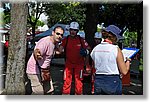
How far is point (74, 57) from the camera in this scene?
17.5 feet

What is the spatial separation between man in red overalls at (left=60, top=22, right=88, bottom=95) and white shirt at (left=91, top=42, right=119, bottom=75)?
1.30 m

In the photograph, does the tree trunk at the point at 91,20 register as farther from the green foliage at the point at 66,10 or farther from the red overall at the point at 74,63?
the red overall at the point at 74,63

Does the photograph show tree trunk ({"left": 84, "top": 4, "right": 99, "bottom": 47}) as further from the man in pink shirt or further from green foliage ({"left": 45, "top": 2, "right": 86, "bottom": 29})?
the man in pink shirt

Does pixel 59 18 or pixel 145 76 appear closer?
pixel 145 76

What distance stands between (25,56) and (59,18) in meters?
9.77

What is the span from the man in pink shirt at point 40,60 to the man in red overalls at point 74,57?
0.33 m

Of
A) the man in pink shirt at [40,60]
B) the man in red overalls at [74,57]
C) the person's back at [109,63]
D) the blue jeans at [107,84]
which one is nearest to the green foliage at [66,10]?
the man in red overalls at [74,57]

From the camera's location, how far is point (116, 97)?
4.55 meters

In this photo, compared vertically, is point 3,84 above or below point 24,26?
below

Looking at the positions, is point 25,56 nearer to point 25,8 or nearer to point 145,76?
point 25,8

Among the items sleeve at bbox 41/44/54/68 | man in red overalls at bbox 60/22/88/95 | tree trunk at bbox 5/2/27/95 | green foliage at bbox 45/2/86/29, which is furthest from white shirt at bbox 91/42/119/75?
green foliage at bbox 45/2/86/29

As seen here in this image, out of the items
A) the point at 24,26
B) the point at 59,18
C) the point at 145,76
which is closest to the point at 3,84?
the point at 24,26

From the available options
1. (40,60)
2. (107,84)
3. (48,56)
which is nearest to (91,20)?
(48,56)

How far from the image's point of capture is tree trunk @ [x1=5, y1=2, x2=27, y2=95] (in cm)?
472
